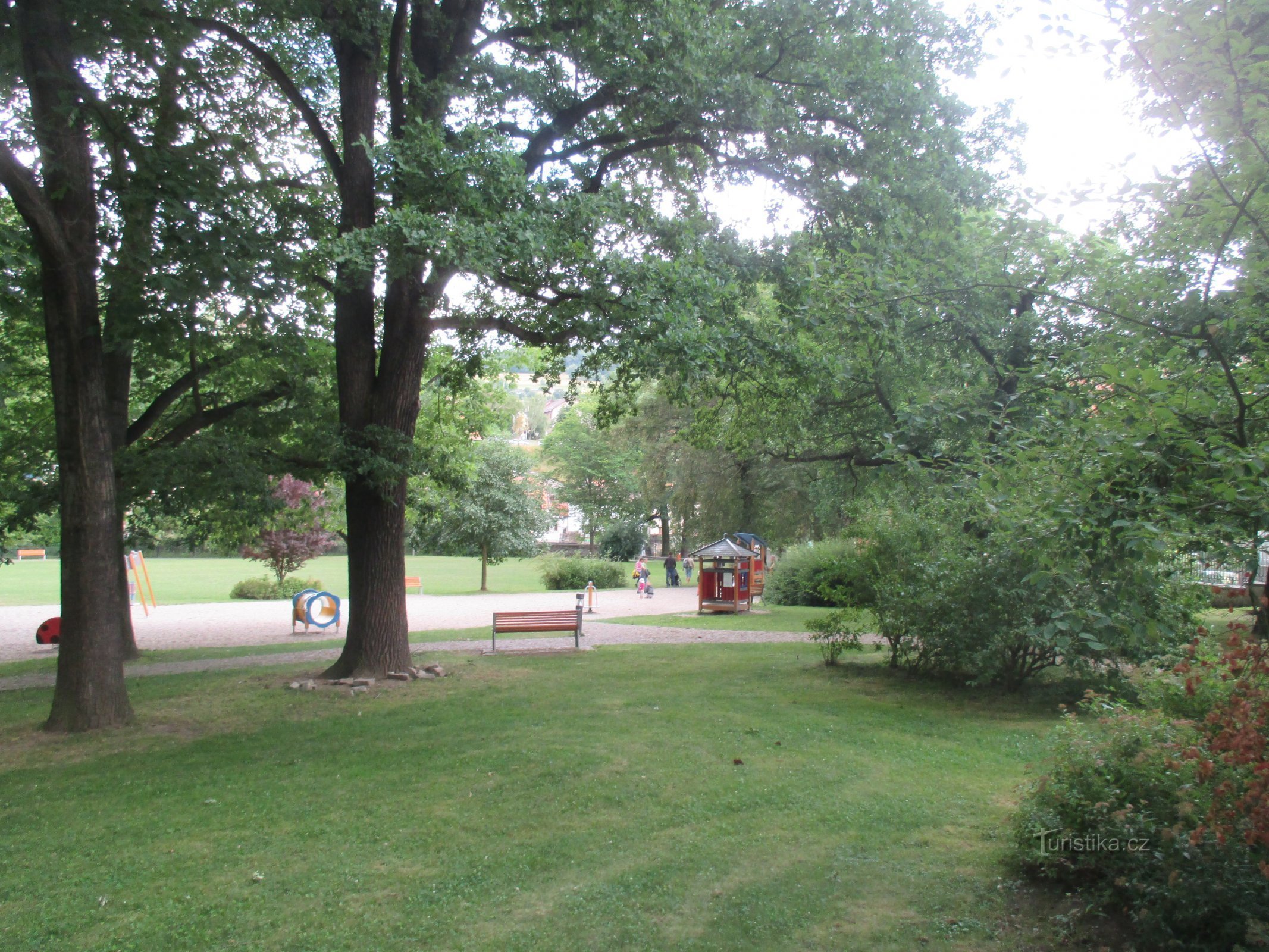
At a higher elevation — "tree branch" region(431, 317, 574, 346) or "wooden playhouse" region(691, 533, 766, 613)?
"tree branch" region(431, 317, 574, 346)

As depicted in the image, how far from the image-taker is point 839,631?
1271 cm

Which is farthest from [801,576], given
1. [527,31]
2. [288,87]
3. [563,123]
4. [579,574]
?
[288,87]

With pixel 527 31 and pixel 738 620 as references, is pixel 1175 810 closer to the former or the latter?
pixel 527 31

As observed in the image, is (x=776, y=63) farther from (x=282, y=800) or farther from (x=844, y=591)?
(x=282, y=800)

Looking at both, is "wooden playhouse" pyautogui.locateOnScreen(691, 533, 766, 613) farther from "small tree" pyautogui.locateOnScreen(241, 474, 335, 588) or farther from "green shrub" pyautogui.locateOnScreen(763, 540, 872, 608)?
"small tree" pyautogui.locateOnScreen(241, 474, 335, 588)

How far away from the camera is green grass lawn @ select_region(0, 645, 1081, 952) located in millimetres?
4316

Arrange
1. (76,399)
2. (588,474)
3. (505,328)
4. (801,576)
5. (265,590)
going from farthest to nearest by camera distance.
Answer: (588,474), (265,590), (801,576), (505,328), (76,399)

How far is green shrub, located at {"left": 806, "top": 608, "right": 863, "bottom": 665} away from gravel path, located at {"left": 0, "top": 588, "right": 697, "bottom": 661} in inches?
301

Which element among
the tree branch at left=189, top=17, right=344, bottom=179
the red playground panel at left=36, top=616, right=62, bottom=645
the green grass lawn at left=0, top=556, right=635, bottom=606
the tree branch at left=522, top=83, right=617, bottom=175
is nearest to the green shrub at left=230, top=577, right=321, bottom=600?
the green grass lawn at left=0, top=556, right=635, bottom=606

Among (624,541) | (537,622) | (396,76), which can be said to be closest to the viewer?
(396,76)

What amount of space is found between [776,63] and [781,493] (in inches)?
769

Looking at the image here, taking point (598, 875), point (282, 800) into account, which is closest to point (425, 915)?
point (598, 875)

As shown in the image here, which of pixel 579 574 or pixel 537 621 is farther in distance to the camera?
pixel 579 574

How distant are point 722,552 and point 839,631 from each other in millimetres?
11569
